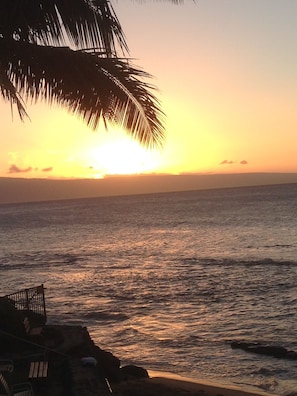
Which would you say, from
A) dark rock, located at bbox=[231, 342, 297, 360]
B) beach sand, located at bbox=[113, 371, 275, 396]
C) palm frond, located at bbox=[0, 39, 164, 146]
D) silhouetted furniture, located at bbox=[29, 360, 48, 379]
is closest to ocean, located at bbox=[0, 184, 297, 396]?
dark rock, located at bbox=[231, 342, 297, 360]

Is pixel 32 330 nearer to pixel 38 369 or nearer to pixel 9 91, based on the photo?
pixel 38 369

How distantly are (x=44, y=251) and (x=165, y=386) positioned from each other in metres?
42.1

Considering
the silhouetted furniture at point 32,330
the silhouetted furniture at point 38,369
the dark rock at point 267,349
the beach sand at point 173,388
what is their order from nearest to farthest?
the silhouetted furniture at point 38,369
the beach sand at point 173,388
the silhouetted furniture at point 32,330
the dark rock at point 267,349

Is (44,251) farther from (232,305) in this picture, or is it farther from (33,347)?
(33,347)

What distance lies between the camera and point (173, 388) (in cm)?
1188

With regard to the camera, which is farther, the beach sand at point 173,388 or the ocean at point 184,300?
the ocean at point 184,300

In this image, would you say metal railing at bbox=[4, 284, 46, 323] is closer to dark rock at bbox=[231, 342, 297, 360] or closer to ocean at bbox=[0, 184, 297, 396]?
ocean at bbox=[0, 184, 297, 396]

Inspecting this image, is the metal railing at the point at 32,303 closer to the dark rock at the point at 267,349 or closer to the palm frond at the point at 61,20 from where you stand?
the dark rock at the point at 267,349

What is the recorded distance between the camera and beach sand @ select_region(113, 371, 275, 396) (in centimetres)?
1110

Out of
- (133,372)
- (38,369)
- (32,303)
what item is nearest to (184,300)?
(32,303)

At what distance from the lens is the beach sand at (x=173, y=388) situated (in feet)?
36.4

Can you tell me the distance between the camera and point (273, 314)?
2019 cm

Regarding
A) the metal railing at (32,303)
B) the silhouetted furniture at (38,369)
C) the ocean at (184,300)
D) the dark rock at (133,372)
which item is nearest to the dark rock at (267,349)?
the ocean at (184,300)

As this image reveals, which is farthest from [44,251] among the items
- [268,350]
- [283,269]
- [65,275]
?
[268,350]
